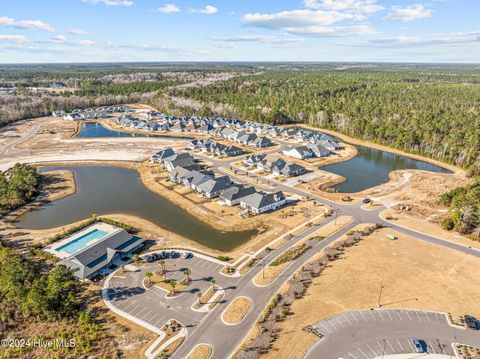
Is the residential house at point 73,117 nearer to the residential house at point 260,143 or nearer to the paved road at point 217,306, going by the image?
the residential house at point 260,143

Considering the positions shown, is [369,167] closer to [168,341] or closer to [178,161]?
[178,161]

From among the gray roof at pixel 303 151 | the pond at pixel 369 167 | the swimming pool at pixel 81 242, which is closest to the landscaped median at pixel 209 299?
the swimming pool at pixel 81 242

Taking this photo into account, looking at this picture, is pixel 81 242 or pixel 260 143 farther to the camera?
pixel 260 143

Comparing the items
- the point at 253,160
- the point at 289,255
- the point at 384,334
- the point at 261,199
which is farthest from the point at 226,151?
the point at 384,334

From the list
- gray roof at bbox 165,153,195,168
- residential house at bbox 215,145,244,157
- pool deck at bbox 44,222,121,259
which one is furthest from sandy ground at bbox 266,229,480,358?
residential house at bbox 215,145,244,157

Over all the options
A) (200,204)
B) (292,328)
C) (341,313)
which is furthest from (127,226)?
(341,313)
